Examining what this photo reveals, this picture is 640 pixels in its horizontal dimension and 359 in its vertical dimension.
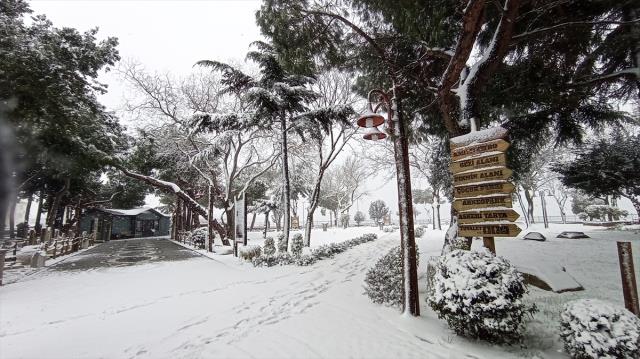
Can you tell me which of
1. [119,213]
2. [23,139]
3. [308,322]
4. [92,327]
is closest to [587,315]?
[308,322]

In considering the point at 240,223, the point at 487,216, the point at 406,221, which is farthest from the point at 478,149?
the point at 240,223

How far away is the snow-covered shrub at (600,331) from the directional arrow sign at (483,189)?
1952 mm

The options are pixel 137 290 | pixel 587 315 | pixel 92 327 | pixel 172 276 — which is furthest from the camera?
pixel 172 276

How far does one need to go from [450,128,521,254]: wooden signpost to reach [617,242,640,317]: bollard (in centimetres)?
123

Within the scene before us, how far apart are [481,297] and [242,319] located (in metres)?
3.88

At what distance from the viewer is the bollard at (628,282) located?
3496mm

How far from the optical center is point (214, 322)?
498 centimetres

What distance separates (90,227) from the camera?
3538 centimetres

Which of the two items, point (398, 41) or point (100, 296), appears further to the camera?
point (398, 41)

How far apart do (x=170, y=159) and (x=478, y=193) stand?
75.1 feet

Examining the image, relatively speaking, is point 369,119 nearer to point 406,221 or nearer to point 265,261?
point 406,221

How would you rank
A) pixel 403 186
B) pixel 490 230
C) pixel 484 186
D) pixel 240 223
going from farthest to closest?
pixel 240 223 → pixel 403 186 → pixel 484 186 → pixel 490 230

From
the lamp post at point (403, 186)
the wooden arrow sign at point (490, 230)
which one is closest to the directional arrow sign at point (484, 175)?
the wooden arrow sign at point (490, 230)

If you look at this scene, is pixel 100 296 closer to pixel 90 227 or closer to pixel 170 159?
pixel 170 159
